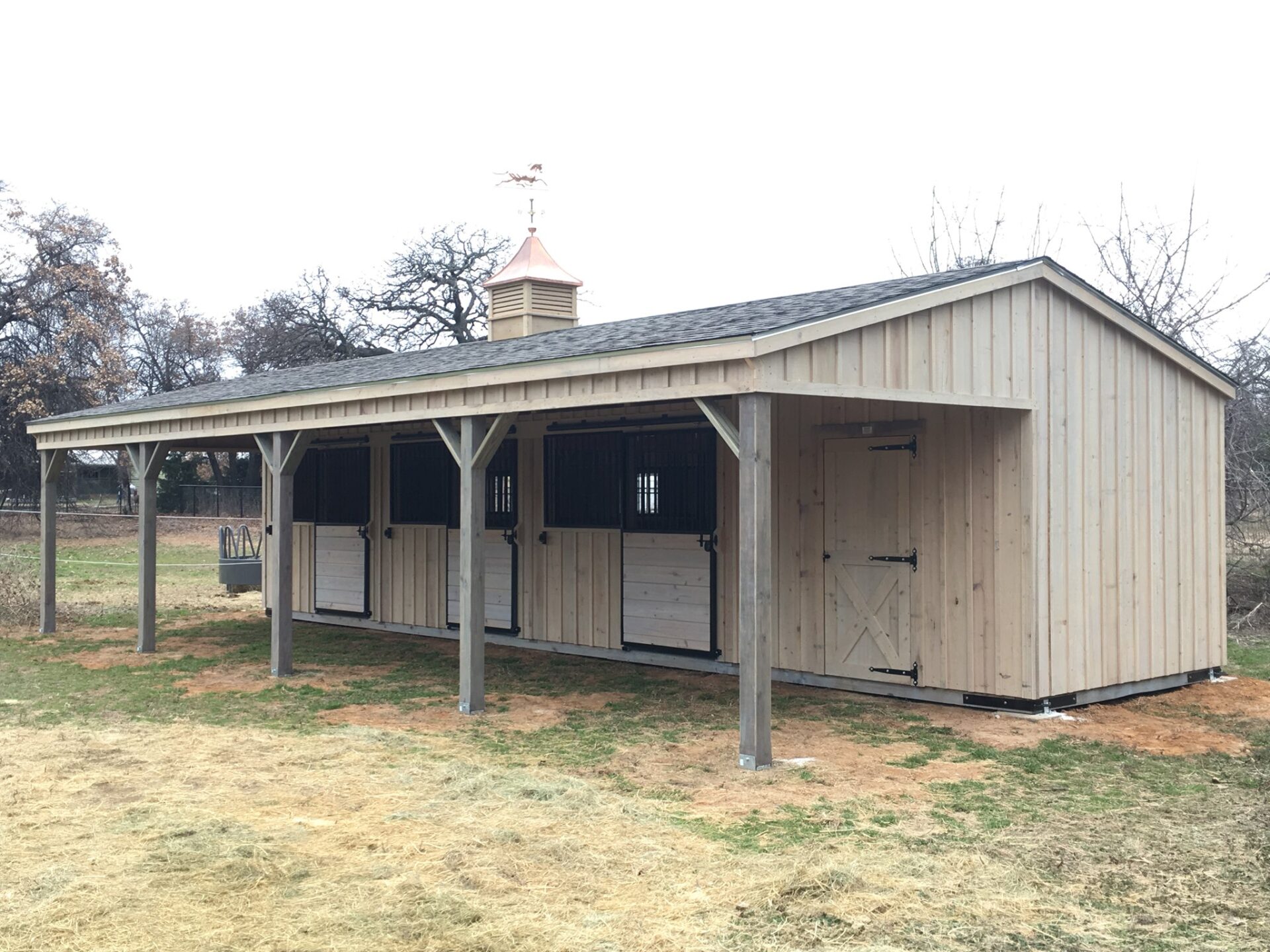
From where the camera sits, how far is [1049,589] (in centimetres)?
836

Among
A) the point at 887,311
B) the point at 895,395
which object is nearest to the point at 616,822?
the point at 895,395

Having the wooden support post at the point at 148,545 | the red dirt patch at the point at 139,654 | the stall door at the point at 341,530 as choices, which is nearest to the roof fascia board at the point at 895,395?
the red dirt patch at the point at 139,654

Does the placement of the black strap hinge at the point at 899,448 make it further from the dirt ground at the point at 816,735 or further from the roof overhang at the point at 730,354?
the dirt ground at the point at 816,735

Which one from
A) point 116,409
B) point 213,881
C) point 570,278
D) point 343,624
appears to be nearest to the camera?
point 213,881

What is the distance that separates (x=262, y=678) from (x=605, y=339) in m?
4.06

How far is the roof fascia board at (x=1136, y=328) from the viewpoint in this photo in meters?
8.66

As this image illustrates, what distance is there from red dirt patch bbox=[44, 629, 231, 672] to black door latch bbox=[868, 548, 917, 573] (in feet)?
20.7

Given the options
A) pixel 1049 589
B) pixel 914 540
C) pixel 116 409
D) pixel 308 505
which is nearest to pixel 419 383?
pixel 914 540

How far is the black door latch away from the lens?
8828 mm

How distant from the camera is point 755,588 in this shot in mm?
6641

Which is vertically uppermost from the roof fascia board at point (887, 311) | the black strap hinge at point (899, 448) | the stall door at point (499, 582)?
the roof fascia board at point (887, 311)

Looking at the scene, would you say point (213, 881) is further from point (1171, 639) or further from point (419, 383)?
point (1171, 639)

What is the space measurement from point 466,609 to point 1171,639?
17.5 ft

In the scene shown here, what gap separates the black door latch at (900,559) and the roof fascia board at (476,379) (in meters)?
2.83
